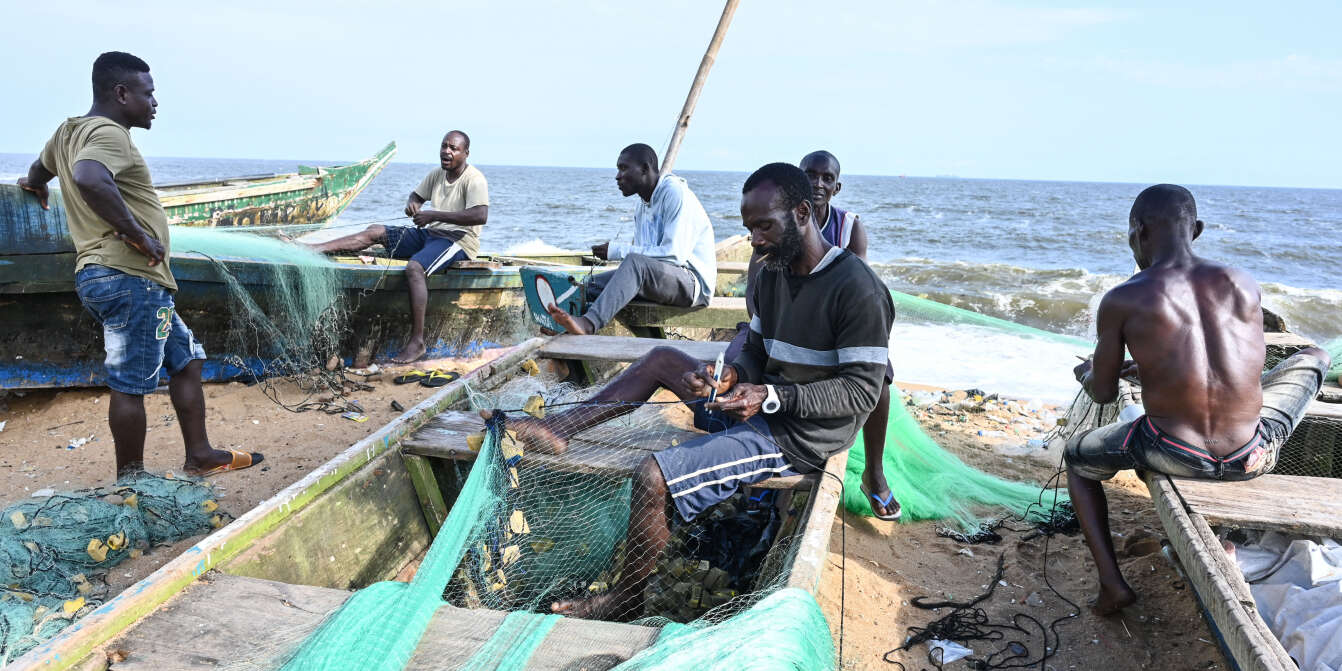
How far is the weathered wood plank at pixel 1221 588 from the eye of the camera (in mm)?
2111

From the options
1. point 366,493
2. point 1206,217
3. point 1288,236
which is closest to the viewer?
point 366,493

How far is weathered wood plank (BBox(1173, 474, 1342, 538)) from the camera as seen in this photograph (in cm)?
286

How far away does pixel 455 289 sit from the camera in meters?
7.02

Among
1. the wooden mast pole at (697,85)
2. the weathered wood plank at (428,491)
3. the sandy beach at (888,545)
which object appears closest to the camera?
the sandy beach at (888,545)

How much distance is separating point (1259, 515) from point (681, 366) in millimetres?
2263

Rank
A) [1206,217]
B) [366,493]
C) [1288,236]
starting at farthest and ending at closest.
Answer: [1206,217] → [1288,236] → [366,493]

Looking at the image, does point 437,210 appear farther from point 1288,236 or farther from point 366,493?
point 1288,236

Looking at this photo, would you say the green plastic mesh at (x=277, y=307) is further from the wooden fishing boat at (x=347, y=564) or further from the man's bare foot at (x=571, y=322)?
the wooden fishing boat at (x=347, y=564)

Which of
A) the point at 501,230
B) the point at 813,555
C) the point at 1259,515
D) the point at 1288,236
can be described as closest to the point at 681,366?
the point at 813,555

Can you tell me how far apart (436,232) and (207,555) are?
4.95m

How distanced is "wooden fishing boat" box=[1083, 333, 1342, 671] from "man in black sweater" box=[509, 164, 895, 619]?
1.15 m

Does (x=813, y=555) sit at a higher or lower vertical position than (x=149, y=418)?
higher

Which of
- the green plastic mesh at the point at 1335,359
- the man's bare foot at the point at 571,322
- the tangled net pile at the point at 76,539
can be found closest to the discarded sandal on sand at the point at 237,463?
the tangled net pile at the point at 76,539

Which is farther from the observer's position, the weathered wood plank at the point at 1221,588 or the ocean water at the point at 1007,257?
the ocean water at the point at 1007,257
